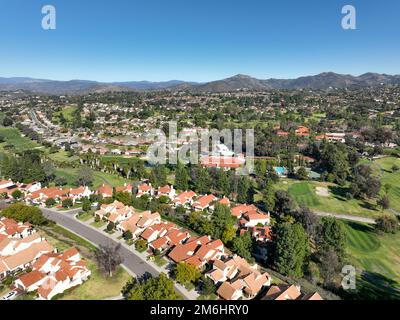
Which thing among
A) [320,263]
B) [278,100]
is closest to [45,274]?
[320,263]

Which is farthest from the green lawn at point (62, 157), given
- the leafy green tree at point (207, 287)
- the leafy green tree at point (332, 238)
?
the leafy green tree at point (332, 238)

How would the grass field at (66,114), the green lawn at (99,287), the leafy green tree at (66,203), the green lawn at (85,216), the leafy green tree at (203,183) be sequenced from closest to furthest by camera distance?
the green lawn at (99,287) → the green lawn at (85,216) → the leafy green tree at (66,203) → the leafy green tree at (203,183) → the grass field at (66,114)

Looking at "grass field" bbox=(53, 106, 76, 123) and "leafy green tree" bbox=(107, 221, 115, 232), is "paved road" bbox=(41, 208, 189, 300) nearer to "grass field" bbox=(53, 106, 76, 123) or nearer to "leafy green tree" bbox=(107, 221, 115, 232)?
"leafy green tree" bbox=(107, 221, 115, 232)

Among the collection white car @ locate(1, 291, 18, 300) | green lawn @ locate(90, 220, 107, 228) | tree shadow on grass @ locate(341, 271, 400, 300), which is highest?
green lawn @ locate(90, 220, 107, 228)

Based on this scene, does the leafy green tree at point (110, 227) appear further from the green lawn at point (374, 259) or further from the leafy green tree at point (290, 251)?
the green lawn at point (374, 259)

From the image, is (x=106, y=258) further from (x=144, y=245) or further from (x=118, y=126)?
(x=118, y=126)

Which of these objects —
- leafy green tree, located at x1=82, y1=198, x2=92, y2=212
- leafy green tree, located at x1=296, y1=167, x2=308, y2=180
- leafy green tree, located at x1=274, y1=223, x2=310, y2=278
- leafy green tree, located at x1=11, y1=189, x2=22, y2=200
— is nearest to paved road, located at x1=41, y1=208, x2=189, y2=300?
leafy green tree, located at x1=82, y1=198, x2=92, y2=212

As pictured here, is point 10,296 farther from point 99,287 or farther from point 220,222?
point 220,222
